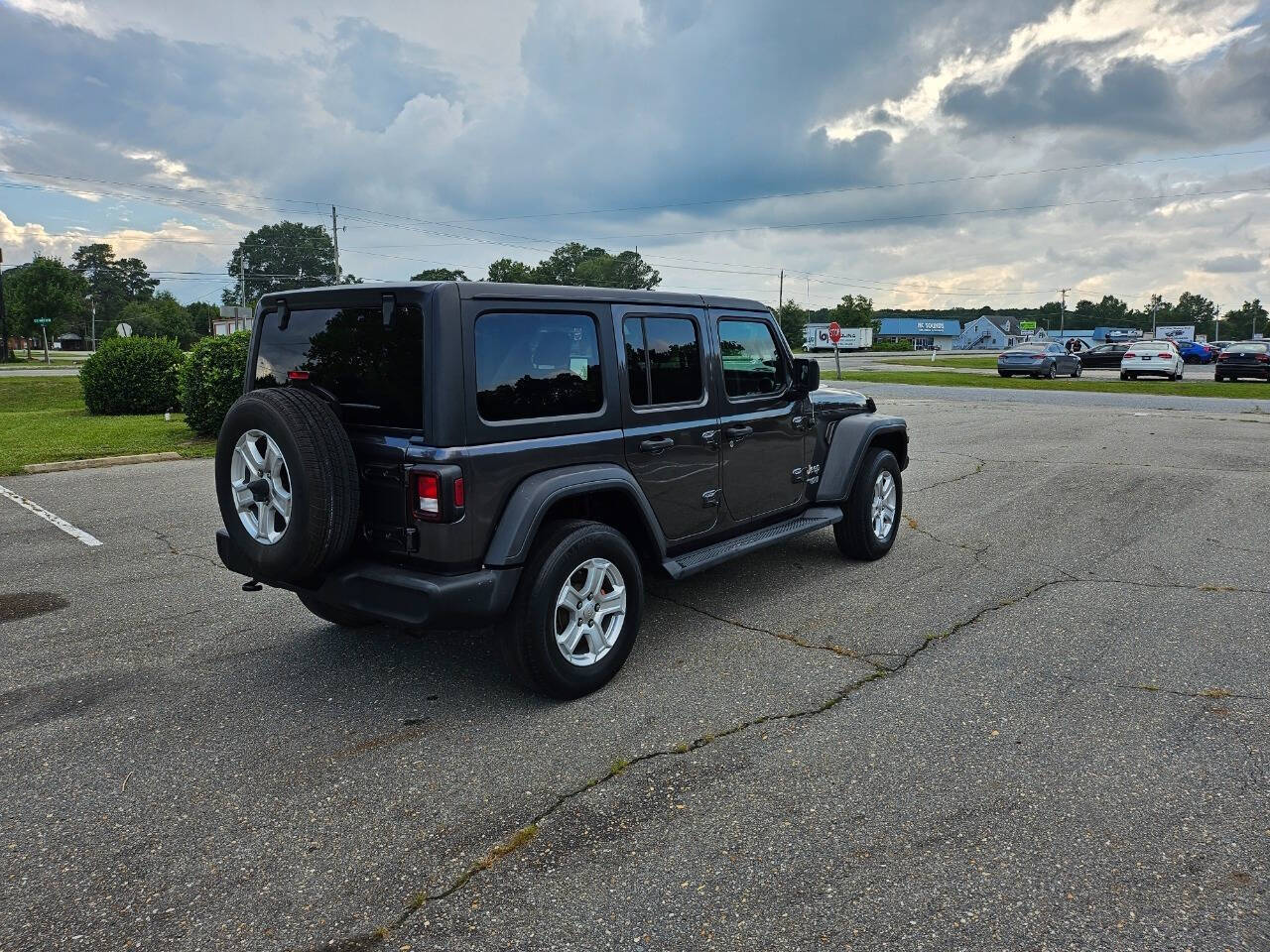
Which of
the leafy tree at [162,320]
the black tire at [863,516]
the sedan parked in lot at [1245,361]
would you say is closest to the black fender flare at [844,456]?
the black tire at [863,516]

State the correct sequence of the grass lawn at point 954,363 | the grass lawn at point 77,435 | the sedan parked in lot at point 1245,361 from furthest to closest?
the grass lawn at point 954,363
the sedan parked in lot at point 1245,361
the grass lawn at point 77,435

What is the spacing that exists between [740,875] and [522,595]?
148 centimetres

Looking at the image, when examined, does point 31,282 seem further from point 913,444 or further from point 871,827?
point 871,827

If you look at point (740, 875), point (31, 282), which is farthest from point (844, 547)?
point (31, 282)

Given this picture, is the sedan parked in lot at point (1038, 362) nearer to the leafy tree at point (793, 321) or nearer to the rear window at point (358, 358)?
the rear window at point (358, 358)

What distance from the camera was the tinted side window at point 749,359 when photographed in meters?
5.03

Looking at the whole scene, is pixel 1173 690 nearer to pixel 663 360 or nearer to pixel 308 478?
pixel 663 360

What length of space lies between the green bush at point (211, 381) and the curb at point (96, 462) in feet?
4.50

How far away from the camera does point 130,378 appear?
16219 millimetres

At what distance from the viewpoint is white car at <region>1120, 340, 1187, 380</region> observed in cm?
2902

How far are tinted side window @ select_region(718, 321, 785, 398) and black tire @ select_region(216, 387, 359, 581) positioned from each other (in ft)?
7.52

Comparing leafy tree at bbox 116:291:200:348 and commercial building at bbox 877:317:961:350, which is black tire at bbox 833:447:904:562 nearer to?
leafy tree at bbox 116:291:200:348

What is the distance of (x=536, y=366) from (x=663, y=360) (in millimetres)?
894

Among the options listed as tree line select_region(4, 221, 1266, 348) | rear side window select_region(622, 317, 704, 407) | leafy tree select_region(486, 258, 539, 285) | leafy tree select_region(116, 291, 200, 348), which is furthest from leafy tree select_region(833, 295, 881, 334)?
rear side window select_region(622, 317, 704, 407)
